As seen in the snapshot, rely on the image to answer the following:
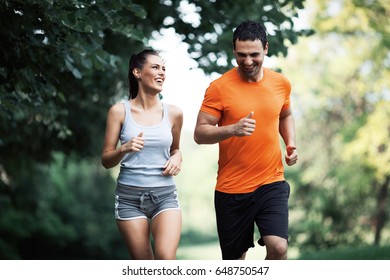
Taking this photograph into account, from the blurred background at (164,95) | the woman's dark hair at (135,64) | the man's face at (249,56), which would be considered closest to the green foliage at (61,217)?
the blurred background at (164,95)

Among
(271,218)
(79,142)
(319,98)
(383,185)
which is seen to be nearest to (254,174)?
(271,218)

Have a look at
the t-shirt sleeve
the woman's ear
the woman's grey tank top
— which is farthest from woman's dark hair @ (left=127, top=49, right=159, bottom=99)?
the t-shirt sleeve

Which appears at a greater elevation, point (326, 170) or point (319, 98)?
point (319, 98)

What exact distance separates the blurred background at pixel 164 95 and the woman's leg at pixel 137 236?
1.91 m

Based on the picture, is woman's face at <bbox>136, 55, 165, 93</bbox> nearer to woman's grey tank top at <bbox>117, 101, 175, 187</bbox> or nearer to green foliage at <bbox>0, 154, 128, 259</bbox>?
woman's grey tank top at <bbox>117, 101, 175, 187</bbox>

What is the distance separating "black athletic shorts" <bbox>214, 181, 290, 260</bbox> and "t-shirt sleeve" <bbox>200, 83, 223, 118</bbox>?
637 mm

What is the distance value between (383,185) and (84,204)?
14.8 meters

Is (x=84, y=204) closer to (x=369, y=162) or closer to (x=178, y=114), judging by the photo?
(x=369, y=162)

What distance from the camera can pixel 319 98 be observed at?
23203 mm

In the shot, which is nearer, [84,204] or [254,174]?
[254,174]

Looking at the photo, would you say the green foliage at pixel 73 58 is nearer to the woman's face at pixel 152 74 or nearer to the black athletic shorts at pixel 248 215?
the woman's face at pixel 152 74

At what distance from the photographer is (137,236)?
195 inches

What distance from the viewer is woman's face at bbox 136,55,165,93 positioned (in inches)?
203

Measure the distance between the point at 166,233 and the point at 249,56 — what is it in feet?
4.55
